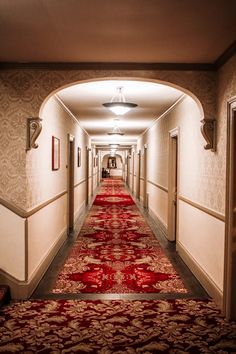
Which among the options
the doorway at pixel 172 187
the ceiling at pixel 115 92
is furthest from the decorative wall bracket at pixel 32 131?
the doorway at pixel 172 187

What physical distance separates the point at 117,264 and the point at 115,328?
2.12 metres

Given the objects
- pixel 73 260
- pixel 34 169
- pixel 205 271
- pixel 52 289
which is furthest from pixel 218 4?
pixel 73 260

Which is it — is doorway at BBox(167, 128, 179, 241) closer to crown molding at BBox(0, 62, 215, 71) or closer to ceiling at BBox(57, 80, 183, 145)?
ceiling at BBox(57, 80, 183, 145)

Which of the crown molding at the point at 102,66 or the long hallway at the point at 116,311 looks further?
the crown molding at the point at 102,66

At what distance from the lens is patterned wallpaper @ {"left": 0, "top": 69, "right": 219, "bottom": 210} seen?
400cm

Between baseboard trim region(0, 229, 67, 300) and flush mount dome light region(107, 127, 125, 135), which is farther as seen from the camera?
flush mount dome light region(107, 127, 125, 135)

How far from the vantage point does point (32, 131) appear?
13.2ft

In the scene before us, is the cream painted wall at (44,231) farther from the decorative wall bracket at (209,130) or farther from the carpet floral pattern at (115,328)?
the decorative wall bracket at (209,130)

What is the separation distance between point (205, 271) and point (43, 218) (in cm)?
223

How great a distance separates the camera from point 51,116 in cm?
557

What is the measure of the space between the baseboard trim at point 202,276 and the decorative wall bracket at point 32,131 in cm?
250

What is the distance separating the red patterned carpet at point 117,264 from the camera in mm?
4430

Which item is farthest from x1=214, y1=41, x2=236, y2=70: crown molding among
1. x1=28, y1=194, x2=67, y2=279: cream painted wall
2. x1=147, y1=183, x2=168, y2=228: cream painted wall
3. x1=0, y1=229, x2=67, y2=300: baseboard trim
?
x1=147, y1=183, x2=168, y2=228: cream painted wall

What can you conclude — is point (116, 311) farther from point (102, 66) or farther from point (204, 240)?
point (102, 66)
